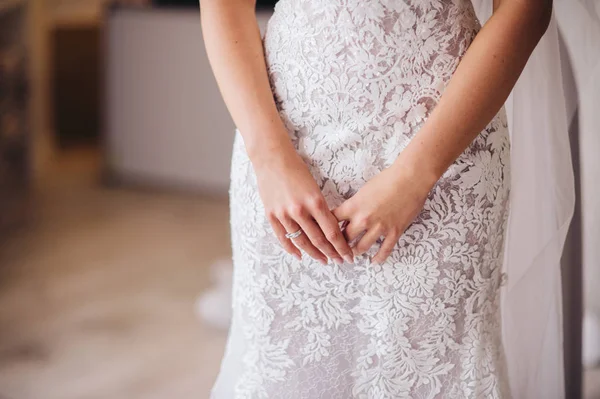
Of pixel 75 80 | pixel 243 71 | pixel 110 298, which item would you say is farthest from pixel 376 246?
pixel 75 80

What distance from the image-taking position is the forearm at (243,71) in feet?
3.27

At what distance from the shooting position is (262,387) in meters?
1.09

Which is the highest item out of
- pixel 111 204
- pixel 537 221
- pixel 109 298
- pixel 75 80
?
pixel 537 221

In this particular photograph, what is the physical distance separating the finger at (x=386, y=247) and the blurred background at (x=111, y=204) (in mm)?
1103

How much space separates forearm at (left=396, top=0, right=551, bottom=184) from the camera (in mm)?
944

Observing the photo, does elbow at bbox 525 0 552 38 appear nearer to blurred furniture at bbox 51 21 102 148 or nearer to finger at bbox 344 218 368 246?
finger at bbox 344 218 368 246

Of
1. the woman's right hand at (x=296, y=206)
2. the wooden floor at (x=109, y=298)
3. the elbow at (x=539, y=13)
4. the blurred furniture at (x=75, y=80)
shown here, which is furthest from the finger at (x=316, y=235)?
the blurred furniture at (x=75, y=80)

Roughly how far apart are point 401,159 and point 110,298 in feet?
5.82

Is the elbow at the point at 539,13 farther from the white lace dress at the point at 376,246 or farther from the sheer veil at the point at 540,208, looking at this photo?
the sheer veil at the point at 540,208

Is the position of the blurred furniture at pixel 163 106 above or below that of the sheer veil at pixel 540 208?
below

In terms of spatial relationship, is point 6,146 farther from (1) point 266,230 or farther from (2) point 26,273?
(1) point 266,230

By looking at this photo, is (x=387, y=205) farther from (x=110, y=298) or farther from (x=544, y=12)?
(x=110, y=298)

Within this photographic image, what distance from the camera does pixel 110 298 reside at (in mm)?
2488

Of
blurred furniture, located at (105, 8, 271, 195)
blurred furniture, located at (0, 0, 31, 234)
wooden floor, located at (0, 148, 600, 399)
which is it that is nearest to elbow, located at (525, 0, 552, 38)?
wooden floor, located at (0, 148, 600, 399)
